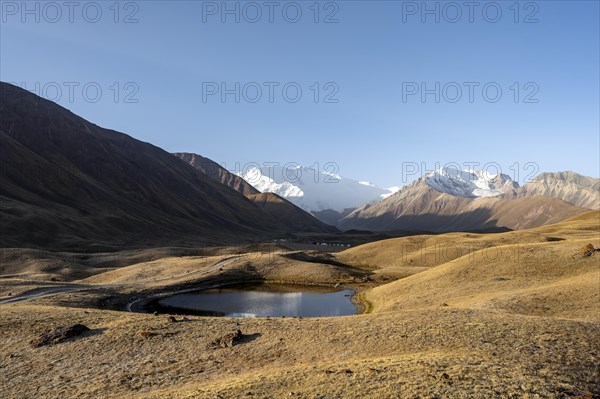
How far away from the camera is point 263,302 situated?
7100 cm

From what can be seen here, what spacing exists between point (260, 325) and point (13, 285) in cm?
4961

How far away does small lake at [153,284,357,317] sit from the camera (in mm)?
63438

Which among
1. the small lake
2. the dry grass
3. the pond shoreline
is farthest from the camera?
the pond shoreline

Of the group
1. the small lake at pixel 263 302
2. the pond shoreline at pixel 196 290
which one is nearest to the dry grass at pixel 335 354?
the pond shoreline at pixel 196 290

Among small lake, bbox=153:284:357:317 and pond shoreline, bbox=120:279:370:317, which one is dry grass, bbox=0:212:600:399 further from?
small lake, bbox=153:284:357:317

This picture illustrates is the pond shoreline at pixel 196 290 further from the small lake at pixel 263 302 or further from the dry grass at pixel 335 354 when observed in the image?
the dry grass at pixel 335 354

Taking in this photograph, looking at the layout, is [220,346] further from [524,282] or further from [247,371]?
[524,282]

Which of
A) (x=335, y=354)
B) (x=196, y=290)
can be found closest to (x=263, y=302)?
(x=196, y=290)

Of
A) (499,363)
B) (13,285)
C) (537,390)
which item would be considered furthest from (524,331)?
(13,285)

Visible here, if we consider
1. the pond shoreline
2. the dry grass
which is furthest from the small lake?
the dry grass

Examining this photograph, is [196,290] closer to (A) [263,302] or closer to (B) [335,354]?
(A) [263,302]

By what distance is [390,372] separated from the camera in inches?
912

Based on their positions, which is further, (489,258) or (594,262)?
(489,258)

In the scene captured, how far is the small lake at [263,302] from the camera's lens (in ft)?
208
